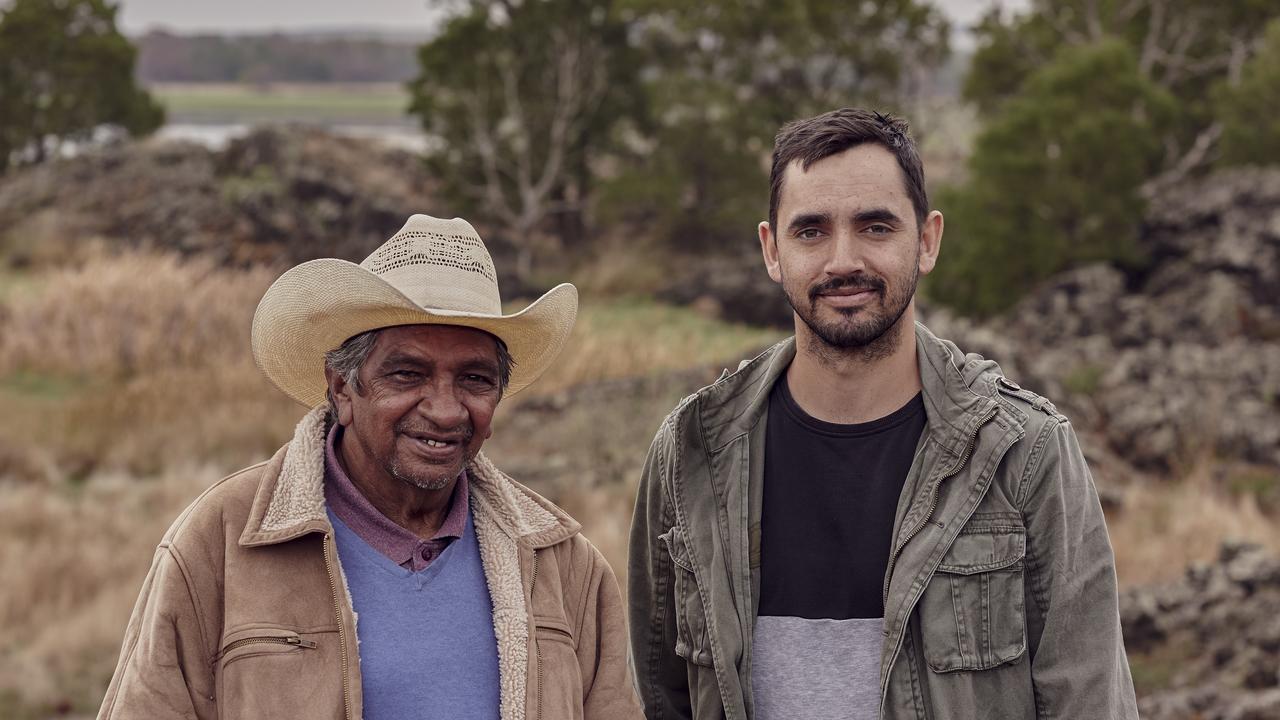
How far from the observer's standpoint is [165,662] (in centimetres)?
229

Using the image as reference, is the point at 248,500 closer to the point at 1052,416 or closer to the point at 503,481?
the point at 503,481

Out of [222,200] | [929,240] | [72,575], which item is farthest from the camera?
[222,200]

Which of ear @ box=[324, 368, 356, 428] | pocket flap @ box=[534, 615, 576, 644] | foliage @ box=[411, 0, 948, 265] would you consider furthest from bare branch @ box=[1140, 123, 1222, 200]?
ear @ box=[324, 368, 356, 428]

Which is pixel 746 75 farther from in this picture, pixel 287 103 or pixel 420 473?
pixel 287 103

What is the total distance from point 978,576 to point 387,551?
1188 mm

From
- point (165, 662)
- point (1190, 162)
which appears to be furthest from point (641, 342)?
point (165, 662)

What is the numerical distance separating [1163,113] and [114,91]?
876 inches

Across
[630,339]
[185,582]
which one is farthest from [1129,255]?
[185,582]

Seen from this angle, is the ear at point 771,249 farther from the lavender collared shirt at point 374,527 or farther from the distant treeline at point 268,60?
the distant treeline at point 268,60

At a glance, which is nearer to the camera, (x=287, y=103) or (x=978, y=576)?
(x=978, y=576)

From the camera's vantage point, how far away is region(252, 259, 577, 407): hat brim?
254 cm

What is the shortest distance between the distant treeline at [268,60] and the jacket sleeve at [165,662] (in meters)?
80.2

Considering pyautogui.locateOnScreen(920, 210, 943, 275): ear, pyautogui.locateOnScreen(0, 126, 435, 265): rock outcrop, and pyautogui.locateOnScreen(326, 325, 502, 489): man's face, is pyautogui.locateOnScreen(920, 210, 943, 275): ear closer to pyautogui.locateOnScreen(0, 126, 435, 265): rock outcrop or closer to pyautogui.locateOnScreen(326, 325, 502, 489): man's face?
pyautogui.locateOnScreen(326, 325, 502, 489): man's face

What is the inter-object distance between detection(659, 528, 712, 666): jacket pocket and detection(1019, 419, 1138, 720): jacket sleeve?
27.6 inches
